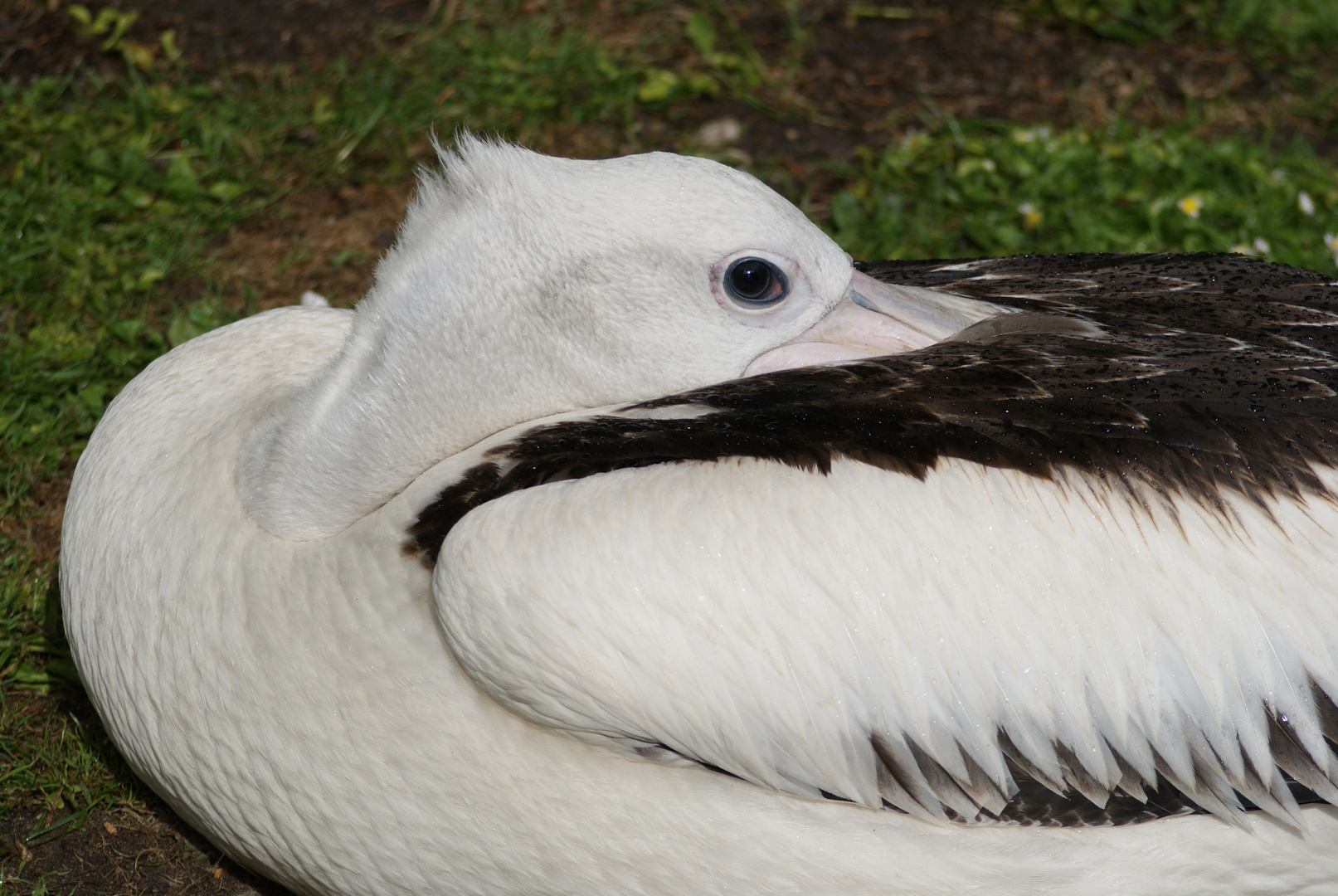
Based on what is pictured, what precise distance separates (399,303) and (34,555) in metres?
1.33

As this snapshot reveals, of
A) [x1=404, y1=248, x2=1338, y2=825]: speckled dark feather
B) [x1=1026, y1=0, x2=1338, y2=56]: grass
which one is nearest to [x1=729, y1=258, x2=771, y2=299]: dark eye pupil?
[x1=404, y1=248, x2=1338, y2=825]: speckled dark feather

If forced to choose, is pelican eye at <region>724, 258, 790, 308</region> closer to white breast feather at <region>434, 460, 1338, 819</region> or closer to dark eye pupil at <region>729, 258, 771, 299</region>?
dark eye pupil at <region>729, 258, 771, 299</region>

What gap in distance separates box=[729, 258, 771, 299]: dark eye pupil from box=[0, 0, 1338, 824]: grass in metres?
1.82

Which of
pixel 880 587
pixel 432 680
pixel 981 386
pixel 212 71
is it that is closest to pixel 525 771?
pixel 432 680

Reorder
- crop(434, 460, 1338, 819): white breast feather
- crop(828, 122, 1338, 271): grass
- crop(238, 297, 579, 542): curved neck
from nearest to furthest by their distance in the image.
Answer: crop(434, 460, 1338, 819): white breast feather, crop(238, 297, 579, 542): curved neck, crop(828, 122, 1338, 271): grass

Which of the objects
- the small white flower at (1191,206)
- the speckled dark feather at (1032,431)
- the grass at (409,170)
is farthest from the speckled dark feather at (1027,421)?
the small white flower at (1191,206)

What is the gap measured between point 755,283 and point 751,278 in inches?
0.5

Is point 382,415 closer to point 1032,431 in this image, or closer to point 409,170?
point 1032,431

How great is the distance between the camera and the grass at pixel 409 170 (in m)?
3.39

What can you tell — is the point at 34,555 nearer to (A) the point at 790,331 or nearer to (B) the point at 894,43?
(A) the point at 790,331

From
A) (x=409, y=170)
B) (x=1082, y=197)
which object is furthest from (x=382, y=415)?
(x=1082, y=197)

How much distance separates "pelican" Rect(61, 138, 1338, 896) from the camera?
1803 millimetres

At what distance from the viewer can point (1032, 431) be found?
191 centimetres

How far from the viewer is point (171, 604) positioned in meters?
2.10
